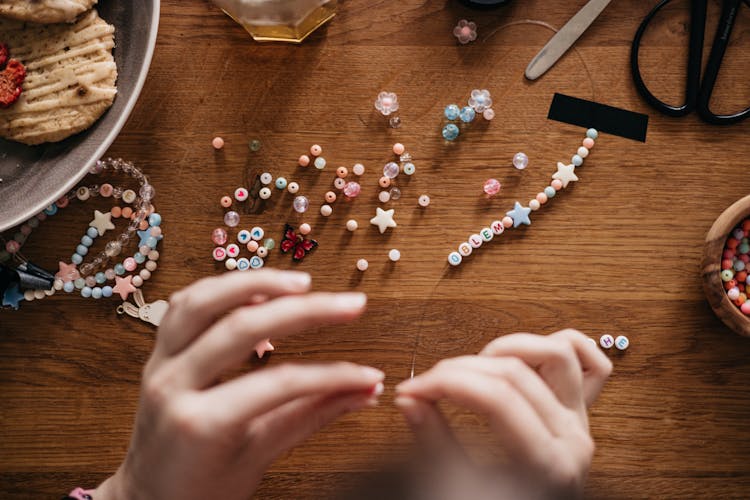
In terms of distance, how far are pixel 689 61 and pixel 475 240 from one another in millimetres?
354

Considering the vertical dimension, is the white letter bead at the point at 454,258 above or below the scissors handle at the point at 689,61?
below

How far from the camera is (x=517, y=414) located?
1.49 feet

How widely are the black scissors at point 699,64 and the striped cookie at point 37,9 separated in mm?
682

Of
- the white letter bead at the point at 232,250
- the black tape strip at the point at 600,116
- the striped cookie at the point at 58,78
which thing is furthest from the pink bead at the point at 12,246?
the black tape strip at the point at 600,116

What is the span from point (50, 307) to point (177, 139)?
273mm

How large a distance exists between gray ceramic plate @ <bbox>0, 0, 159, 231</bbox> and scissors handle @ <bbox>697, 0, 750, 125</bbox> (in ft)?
2.19

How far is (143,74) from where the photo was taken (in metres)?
0.66

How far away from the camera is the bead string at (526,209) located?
75 cm

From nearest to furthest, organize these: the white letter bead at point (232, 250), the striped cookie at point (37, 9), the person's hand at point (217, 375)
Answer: the person's hand at point (217, 375) → the striped cookie at point (37, 9) → the white letter bead at point (232, 250)

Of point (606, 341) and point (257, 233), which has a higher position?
point (257, 233)

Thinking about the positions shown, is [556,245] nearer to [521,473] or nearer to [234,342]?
[521,473]

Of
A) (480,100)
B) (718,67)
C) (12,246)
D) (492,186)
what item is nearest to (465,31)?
(480,100)

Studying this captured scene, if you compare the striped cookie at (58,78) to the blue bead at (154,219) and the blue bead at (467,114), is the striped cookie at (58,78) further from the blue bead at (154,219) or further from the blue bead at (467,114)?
the blue bead at (467,114)

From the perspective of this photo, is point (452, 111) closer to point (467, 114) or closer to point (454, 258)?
point (467, 114)
